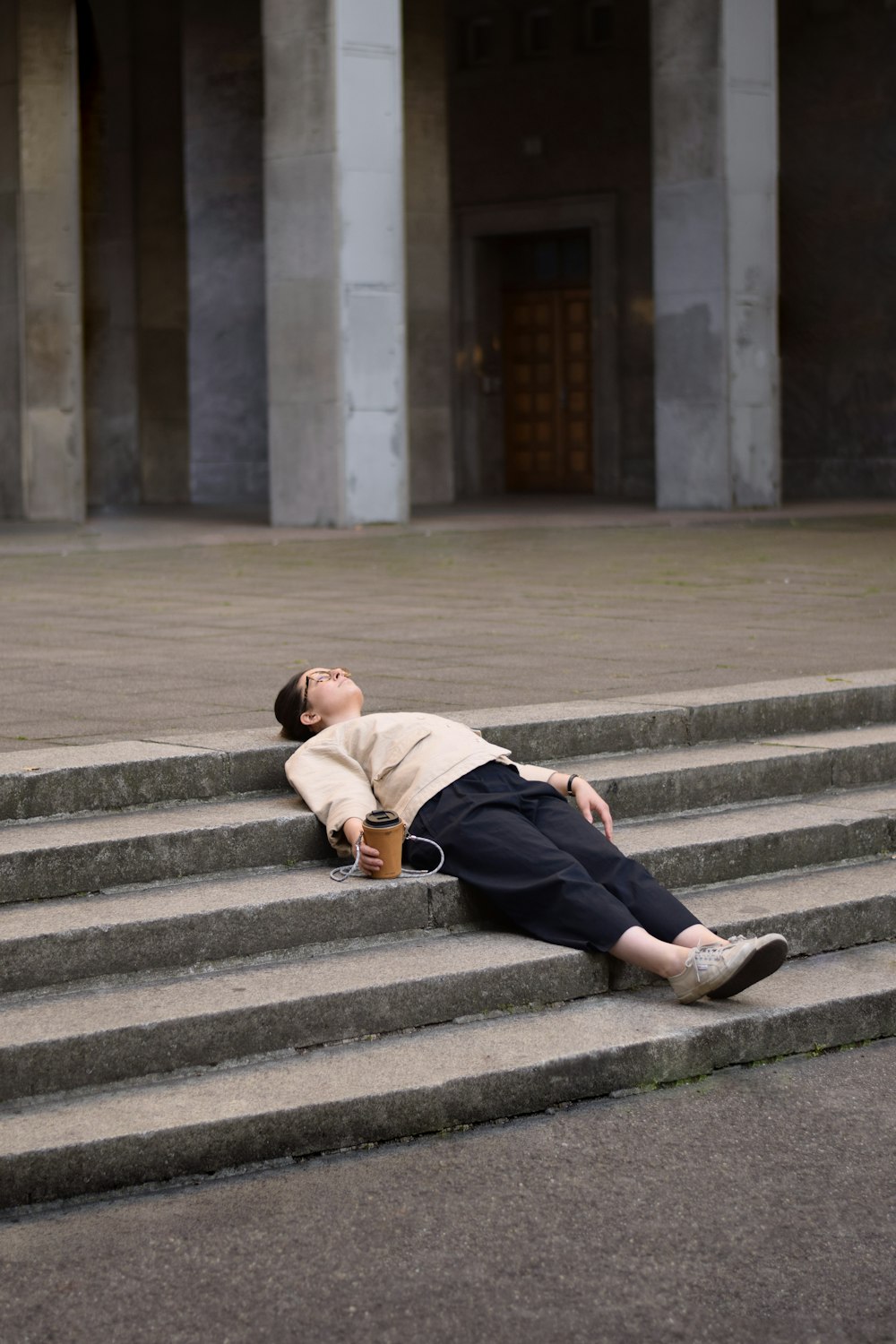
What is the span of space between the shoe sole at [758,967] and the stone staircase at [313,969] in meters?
0.07

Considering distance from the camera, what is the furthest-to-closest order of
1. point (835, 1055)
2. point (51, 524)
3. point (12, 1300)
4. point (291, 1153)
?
point (51, 524)
point (835, 1055)
point (291, 1153)
point (12, 1300)

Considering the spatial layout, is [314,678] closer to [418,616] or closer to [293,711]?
[293,711]

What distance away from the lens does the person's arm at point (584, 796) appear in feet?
16.4

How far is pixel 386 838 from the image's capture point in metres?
Answer: 4.76

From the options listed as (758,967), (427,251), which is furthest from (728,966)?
(427,251)

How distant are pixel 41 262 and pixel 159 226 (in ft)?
17.6

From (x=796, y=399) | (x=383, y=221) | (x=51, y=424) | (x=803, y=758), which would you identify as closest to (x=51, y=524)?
(x=51, y=424)

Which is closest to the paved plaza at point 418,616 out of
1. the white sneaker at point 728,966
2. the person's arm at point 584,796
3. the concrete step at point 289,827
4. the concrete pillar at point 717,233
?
the concrete step at point 289,827

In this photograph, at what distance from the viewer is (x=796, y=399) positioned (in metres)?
24.2

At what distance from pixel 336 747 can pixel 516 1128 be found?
1.41 m

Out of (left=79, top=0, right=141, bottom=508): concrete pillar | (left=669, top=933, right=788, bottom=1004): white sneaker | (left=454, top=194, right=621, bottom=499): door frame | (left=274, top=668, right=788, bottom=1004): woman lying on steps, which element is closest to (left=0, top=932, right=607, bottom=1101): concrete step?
(left=274, top=668, right=788, bottom=1004): woman lying on steps

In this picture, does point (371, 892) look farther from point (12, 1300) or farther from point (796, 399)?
point (796, 399)

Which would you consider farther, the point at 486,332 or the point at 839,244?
the point at 486,332

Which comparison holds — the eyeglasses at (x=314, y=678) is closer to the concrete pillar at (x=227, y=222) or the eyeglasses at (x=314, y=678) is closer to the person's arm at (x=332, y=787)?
the person's arm at (x=332, y=787)
